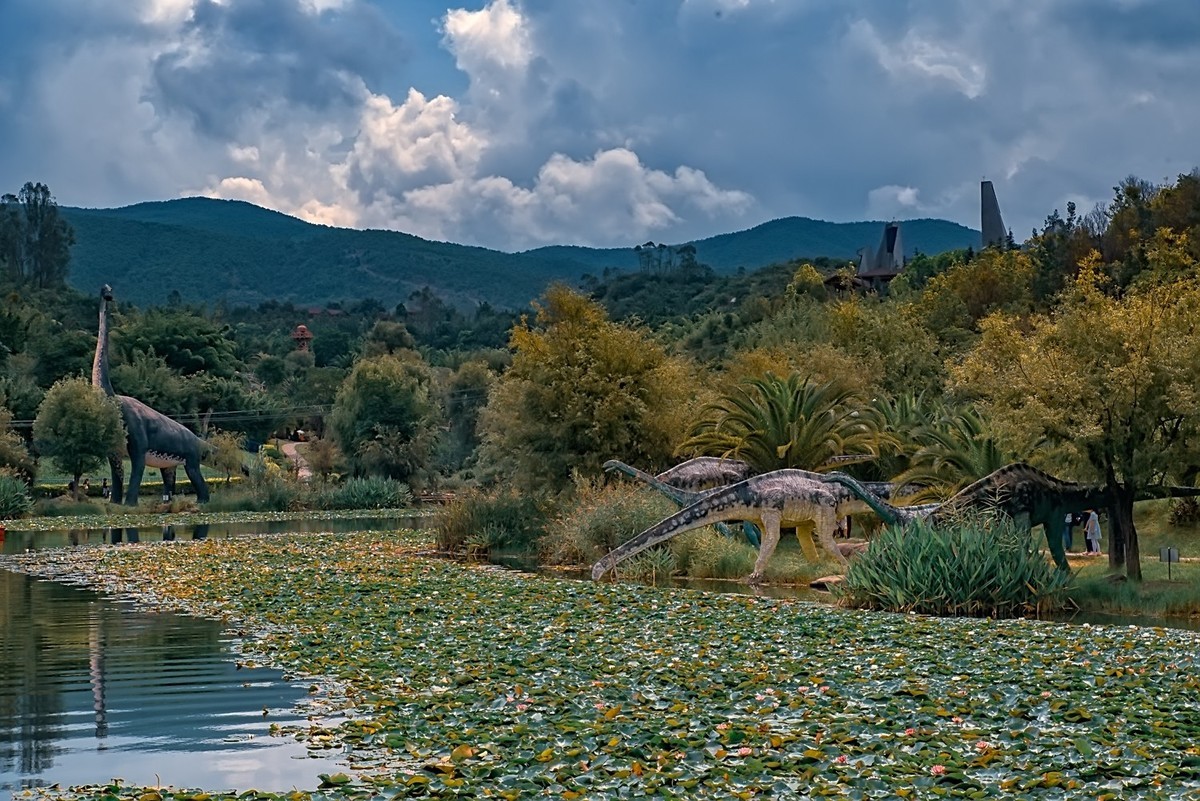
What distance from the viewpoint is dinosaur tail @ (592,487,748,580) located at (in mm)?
22656

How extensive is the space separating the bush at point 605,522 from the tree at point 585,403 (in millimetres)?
4329

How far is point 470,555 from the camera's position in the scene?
3039 centimetres

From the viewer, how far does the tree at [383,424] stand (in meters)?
62.1

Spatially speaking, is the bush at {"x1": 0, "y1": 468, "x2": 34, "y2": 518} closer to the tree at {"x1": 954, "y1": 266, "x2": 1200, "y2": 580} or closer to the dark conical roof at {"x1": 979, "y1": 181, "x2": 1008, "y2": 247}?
the tree at {"x1": 954, "y1": 266, "x2": 1200, "y2": 580}

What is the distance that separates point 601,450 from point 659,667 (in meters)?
19.3

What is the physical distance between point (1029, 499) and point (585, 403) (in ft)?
43.4

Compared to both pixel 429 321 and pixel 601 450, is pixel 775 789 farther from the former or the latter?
pixel 429 321

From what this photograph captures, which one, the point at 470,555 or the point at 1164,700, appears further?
the point at 470,555

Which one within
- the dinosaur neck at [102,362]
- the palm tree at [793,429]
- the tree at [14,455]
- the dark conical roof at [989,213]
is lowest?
the palm tree at [793,429]

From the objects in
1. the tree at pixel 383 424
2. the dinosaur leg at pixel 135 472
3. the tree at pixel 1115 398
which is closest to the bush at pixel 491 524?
the tree at pixel 1115 398

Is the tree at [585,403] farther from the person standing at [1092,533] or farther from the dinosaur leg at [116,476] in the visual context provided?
the dinosaur leg at [116,476]

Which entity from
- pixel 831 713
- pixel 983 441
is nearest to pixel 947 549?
pixel 983 441

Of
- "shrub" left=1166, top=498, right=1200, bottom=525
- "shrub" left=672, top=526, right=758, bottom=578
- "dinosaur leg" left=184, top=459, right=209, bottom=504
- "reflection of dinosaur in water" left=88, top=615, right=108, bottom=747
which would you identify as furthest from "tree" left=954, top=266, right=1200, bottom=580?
"dinosaur leg" left=184, top=459, right=209, bottom=504

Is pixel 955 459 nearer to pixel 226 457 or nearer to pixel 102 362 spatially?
pixel 102 362
